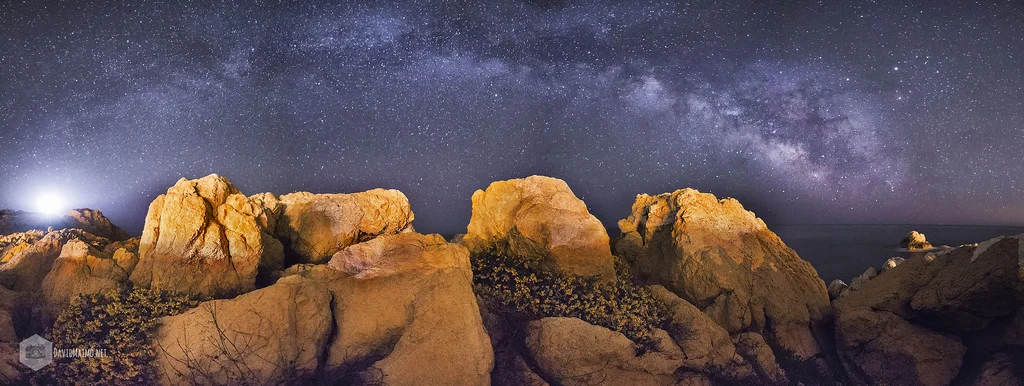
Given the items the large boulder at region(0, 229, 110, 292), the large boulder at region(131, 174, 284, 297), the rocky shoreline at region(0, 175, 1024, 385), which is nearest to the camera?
the rocky shoreline at region(0, 175, 1024, 385)

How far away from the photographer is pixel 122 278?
848cm

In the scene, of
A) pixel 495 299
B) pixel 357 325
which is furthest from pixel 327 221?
pixel 495 299

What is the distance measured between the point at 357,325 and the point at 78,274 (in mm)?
4338

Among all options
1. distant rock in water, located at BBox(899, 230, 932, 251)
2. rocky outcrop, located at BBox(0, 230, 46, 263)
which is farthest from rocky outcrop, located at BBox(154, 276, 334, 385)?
distant rock in water, located at BBox(899, 230, 932, 251)

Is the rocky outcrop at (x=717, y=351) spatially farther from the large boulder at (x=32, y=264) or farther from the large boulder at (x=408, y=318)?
the large boulder at (x=32, y=264)

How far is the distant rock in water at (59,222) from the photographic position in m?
10.9

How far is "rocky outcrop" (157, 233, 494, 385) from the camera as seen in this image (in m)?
7.66

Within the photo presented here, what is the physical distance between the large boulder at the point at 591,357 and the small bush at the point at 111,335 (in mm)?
5755

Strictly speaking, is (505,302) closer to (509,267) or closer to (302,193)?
(509,267)

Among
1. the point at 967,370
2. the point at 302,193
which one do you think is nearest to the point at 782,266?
the point at 967,370

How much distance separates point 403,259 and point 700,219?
6719mm

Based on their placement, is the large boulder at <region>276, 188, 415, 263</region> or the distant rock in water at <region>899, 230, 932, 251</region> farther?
the distant rock in water at <region>899, 230, 932, 251</region>

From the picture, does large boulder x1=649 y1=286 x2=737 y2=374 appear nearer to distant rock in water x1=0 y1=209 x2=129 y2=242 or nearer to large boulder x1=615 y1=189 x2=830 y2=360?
large boulder x1=615 y1=189 x2=830 y2=360

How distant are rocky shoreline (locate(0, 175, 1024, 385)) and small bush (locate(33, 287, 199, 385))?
0.26 feet
